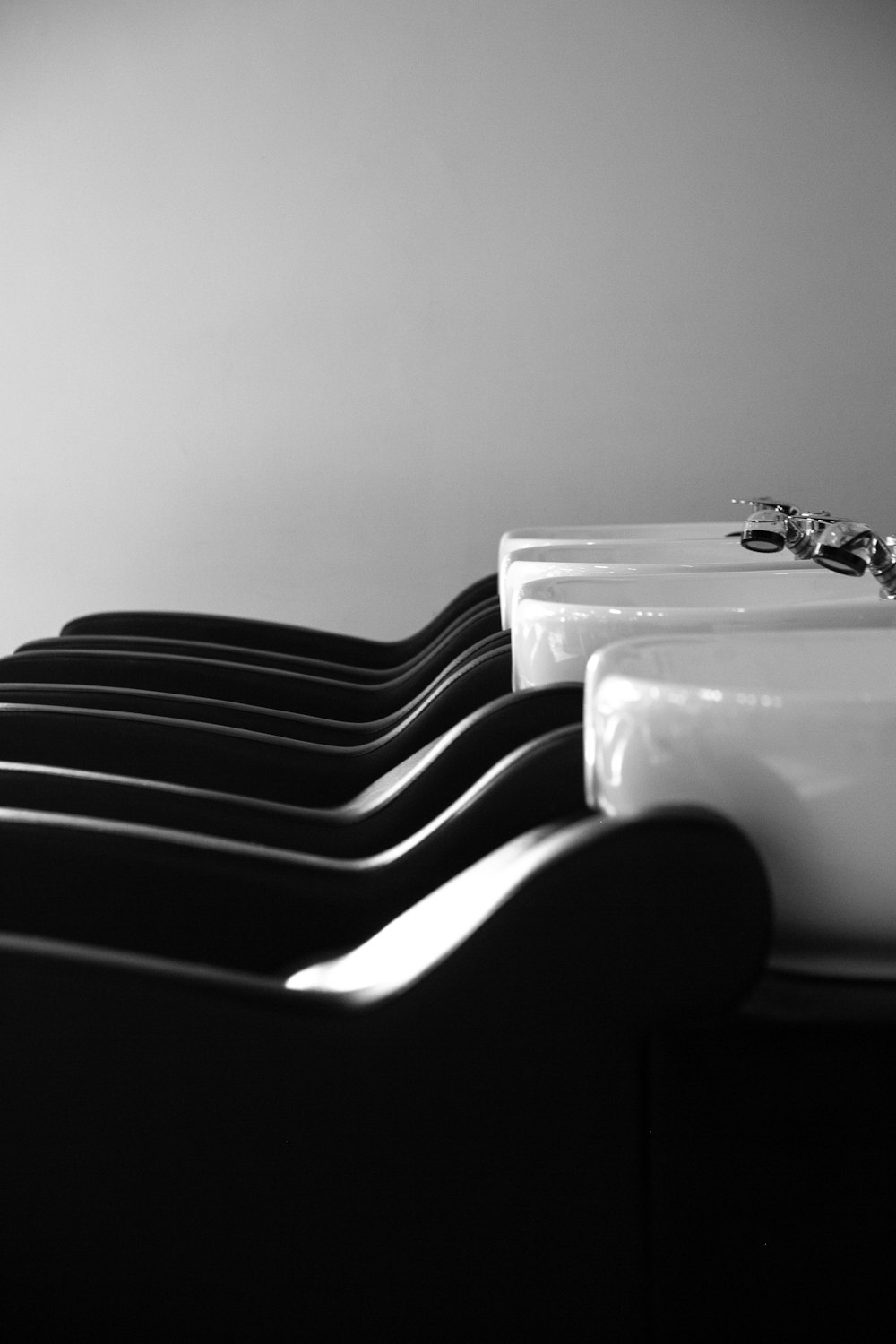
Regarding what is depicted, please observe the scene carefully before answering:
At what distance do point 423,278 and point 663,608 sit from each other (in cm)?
201

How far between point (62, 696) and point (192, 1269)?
903 millimetres

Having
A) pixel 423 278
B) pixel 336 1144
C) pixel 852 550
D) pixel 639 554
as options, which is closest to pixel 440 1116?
pixel 336 1144

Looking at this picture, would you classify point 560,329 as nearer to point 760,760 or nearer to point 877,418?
point 877,418

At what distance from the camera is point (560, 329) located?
3035 millimetres

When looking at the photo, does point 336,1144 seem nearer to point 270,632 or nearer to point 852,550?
point 852,550

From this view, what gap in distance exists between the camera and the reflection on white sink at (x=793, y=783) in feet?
2.25

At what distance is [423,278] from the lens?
3.05 m

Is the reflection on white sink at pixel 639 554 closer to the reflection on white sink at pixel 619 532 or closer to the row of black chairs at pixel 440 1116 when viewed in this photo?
the reflection on white sink at pixel 619 532

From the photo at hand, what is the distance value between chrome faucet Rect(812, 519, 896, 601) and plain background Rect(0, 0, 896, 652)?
6.62 ft

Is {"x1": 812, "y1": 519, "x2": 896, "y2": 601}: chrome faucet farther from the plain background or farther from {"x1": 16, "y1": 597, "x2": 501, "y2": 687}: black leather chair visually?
the plain background

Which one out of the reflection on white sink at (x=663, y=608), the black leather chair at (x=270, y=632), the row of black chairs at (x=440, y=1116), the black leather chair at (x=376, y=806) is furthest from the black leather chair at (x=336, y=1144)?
the black leather chair at (x=270, y=632)

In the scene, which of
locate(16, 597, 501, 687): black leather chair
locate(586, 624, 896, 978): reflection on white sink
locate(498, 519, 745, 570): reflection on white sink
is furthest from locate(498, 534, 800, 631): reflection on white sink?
locate(586, 624, 896, 978): reflection on white sink

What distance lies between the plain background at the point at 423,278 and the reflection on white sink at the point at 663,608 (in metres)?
1.57

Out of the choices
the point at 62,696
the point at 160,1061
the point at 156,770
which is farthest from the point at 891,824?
the point at 62,696
